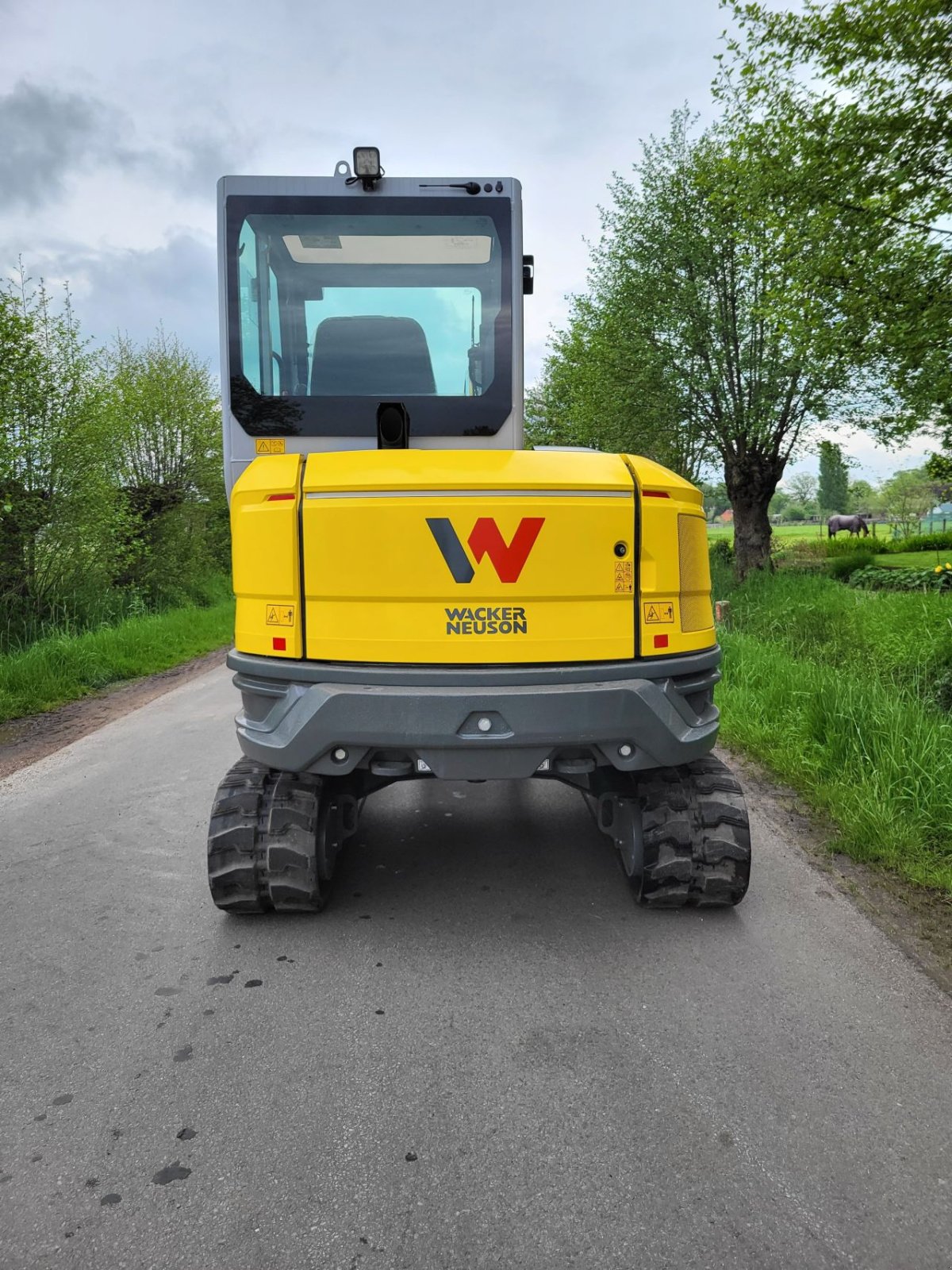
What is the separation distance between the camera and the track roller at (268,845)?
3.07m

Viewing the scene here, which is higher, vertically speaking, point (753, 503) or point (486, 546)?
point (753, 503)

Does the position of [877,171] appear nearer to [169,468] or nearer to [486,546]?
[486,546]

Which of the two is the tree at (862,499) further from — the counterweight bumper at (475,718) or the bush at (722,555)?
the counterweight bumper at (475,718)

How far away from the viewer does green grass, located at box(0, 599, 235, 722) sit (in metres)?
7.48

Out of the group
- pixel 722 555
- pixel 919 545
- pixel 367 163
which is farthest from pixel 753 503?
pixel 367 163

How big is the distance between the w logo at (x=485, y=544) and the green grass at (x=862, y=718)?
219cm

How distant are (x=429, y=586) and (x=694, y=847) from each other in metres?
1.41

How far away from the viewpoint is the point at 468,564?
8.95 ft

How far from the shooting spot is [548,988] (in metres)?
2.69

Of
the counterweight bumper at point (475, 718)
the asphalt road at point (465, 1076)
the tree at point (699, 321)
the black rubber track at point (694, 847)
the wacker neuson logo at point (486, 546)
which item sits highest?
the tree at point (699, 321)

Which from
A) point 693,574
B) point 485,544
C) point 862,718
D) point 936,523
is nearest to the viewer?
point 485,544

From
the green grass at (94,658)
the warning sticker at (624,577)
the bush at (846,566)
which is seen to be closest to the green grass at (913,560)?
the bush at (846,566)

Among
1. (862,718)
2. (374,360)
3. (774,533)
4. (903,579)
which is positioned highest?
(774,533)

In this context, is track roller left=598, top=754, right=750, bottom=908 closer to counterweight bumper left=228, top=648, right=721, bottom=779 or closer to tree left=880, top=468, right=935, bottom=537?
counterweight bumper left=228, top=648, right=721, bottom=779
